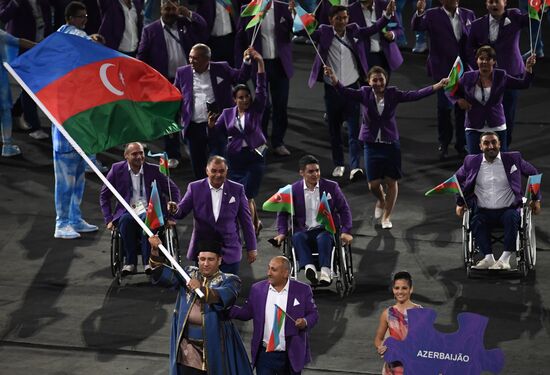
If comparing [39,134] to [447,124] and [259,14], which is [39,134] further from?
[447,124]

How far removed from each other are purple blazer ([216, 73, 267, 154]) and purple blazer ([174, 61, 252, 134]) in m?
0.84

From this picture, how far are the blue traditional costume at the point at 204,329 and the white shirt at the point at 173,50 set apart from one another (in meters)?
8.12

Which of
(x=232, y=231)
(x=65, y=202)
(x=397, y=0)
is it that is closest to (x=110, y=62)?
(x=232, y=231)

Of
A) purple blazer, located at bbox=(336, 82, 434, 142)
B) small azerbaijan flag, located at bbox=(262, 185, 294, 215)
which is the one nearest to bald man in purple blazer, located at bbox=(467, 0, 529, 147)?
purple blazer, located at bbox=(336, 82, 434, 142)

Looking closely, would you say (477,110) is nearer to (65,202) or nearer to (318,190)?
(318,190)

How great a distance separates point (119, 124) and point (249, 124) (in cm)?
430

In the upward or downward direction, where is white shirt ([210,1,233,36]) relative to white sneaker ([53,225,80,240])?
upward

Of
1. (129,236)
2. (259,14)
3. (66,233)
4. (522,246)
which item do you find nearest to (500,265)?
(522,246)

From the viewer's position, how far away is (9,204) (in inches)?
750

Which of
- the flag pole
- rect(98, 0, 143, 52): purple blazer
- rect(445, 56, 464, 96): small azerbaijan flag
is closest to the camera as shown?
the flag pole

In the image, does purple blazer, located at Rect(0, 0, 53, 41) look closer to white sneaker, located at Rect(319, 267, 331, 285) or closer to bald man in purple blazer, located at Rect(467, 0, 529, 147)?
bald man in purple blazer, located at Rect(467, 0, 529, 147)

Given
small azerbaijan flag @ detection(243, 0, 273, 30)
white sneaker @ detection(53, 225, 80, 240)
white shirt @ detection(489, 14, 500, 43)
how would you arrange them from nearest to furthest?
white sneaker @ detection(53, 225, 80, 240), small azerbaijan flag @ detection(243, 0, 273, 30), white shirt @ detection(489, 14, 500, 43)

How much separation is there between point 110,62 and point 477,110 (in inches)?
239

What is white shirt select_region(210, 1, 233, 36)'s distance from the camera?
69.0 feet
